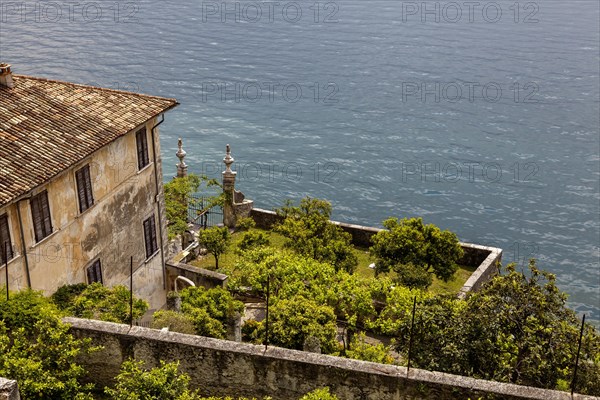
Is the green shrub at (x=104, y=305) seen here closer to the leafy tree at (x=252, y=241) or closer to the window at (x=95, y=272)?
the window at (x=95, y=272)

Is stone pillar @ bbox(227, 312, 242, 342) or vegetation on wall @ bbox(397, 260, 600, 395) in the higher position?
vegetation on wall @ bbox(397, 260, 600, 395)

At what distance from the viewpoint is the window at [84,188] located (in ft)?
80.3

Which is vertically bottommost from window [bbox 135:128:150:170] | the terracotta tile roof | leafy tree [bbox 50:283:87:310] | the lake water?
the lake water

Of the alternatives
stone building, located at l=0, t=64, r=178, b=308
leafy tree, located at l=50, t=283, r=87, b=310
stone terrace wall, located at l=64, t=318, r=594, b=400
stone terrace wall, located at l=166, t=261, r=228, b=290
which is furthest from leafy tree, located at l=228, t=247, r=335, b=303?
stone terrace wall, located at l=64, t=318, r=594, b=400

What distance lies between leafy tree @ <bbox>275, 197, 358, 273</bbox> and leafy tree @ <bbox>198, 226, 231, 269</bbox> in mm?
2504

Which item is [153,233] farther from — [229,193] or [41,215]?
[229,193]

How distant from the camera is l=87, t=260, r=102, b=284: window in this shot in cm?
2570

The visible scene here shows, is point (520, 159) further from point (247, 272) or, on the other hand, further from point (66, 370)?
point (66, 370)

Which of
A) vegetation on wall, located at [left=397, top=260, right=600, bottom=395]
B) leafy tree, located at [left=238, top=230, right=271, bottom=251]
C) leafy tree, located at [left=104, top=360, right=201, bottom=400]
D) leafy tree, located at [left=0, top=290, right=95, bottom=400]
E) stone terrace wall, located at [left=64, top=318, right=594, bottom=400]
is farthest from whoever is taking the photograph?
leafy tree, located at [left=238, top=230, right=271, bottom=251]

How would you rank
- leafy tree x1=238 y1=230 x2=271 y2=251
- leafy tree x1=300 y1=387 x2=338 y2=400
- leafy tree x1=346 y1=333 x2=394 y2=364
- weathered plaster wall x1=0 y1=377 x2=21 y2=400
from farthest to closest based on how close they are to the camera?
leafy tree x1=238 y1=230 x2=271 y2=251
leafy tree x1=346 y1=333 x2=394 y2=364
leafy tree x1=300 y1=387 x2=338 y2=400
weathered plaster wall x1=0 y1=377 x2=21 y2=400

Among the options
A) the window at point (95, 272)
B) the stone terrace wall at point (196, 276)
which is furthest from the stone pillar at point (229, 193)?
the window at point (95, 272)

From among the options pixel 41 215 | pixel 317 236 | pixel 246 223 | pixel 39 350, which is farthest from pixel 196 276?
pixel 39 350

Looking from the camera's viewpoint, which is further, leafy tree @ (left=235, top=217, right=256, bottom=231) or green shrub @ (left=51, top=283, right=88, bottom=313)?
leafy tree @ (left=235, top=217, right=256, bottom=231)

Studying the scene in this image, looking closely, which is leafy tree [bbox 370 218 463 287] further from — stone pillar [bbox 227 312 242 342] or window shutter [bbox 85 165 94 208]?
window shutter [bbox 85 165 94 208]
